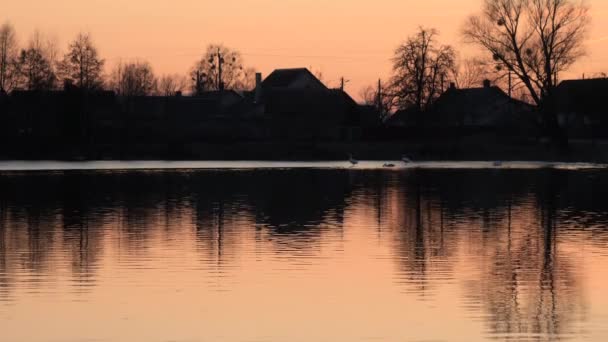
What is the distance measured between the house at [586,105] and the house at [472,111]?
15.2ft

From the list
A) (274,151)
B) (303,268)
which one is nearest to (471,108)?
(274,151)

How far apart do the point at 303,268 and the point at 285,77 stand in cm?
12899

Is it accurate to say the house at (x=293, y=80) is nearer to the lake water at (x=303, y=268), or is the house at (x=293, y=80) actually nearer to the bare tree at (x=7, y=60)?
the bare tree at (x=7, y=60)

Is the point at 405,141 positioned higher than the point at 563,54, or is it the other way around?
the point at 563,54

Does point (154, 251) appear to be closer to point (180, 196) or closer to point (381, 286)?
point (381, 286)

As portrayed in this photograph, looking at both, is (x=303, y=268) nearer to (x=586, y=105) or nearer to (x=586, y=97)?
(x=586, y=105)

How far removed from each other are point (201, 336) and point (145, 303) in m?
3.10

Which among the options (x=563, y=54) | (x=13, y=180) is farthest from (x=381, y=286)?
(x=563, y=54)

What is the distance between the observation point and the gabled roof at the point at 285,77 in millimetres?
151387

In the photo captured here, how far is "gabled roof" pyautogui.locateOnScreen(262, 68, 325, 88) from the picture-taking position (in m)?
151

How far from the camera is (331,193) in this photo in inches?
1987

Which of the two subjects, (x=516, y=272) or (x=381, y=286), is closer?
(x=381, y=286)

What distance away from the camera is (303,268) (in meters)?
24.4

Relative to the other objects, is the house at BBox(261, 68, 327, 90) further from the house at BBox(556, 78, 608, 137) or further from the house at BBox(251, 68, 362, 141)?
the house at BBox(556, 78, 608, 137)
